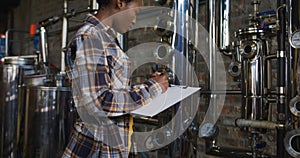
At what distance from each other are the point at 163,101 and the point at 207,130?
39 centimetres

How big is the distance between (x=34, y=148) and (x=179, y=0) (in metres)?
1.27

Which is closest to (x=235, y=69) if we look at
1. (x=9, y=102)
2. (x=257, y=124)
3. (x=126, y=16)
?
(x=257, y=124)

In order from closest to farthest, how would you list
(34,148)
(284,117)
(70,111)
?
(284,117)
(70,111)
(34,148)

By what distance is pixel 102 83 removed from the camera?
87 cm

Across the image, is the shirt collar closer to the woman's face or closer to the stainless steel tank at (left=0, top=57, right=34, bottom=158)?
the woman's face

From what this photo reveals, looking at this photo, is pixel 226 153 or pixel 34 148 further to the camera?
pixel 34 148

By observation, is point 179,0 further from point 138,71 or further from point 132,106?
point 138,71

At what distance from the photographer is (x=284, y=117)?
1.06m

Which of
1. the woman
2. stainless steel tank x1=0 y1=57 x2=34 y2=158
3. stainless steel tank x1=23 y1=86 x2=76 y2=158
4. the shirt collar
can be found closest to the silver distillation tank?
the woman

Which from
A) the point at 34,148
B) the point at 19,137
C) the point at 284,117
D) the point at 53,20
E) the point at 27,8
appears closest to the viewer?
the point at 284,117

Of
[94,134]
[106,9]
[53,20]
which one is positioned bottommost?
[94,134]

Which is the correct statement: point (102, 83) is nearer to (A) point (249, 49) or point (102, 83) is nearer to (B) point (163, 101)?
(B) point (163, 101)

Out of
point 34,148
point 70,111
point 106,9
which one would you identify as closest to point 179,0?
point 106,9

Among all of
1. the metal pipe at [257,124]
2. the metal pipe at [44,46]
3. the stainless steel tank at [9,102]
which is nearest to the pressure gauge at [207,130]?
the metal pipe at [257,124]
